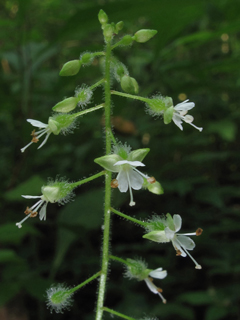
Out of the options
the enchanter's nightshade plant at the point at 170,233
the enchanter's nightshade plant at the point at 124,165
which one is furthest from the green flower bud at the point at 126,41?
the enchanter's nightshade plant at the point at 170,233

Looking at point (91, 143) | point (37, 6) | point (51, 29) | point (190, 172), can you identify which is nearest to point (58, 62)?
point (51, 29)

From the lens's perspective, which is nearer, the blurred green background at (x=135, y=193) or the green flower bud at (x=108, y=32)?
the green flower bud at (x=108, y=32)

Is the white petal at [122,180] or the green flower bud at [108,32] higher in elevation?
the green flower bud at [108,32]

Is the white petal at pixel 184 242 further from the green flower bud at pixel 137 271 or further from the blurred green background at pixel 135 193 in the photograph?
the blurred green background at pixel 135 193

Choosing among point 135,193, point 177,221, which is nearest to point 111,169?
point 177,221

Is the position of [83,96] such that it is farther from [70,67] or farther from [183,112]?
[183,112]

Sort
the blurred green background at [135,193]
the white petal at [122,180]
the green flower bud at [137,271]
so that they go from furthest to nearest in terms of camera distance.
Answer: the blurred green background at [135,193] < the green flower bud at [137,271] < the white petal at [122,180]

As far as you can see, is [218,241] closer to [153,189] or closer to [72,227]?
[72,227]
